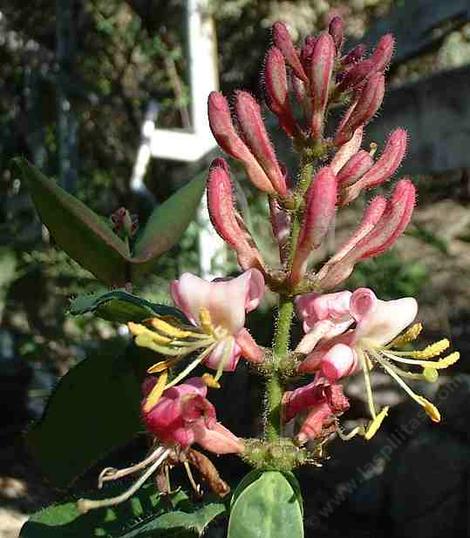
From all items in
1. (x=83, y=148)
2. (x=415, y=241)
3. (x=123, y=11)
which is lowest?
(x=415, y=241)

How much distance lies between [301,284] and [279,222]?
0.07 meters

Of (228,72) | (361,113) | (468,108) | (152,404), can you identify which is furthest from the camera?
(228,72)

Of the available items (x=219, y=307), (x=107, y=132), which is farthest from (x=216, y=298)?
(x=107, y=132)

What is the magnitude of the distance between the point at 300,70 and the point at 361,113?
65 millimetres

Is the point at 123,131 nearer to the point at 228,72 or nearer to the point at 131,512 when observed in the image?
the point at 228,72

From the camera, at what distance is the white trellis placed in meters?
3.14

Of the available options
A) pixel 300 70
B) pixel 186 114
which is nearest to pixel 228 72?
pixel 186 114

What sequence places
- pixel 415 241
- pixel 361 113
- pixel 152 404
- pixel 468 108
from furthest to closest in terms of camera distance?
pixel 415 241, pixel 468 108, pixel 361 113, pixel 152 404

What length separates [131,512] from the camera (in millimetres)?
726

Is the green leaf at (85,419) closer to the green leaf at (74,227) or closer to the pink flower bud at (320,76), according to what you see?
the green leaf at (74,227)

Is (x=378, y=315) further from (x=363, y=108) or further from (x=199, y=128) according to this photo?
(x=199, y=128)

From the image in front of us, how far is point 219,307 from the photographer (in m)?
0.65

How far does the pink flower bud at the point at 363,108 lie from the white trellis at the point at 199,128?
233cm

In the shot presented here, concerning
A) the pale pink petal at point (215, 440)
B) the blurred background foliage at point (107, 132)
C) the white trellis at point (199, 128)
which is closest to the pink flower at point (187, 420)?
the pale pink petal at point (215, 440)
